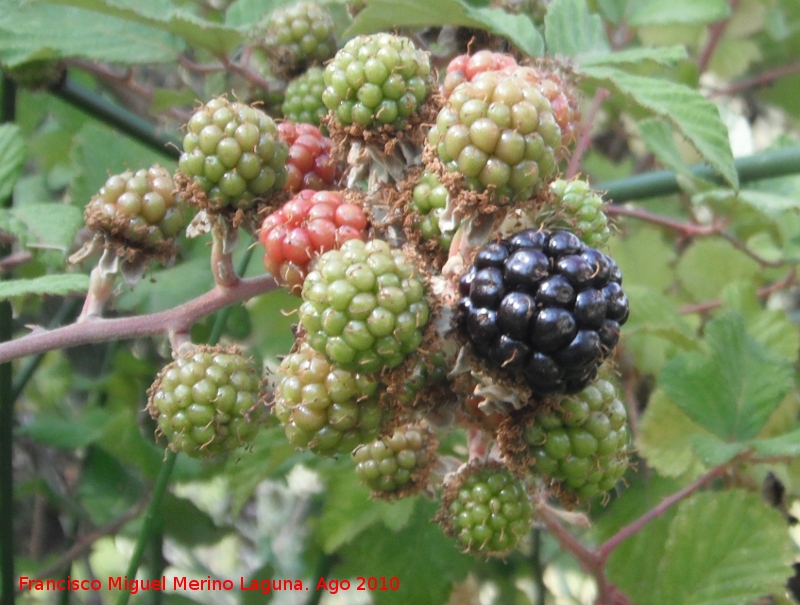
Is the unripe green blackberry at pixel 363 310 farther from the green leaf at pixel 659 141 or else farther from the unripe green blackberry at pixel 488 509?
the green leaf at pixel 659 141

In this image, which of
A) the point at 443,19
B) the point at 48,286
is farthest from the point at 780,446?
the point at 48,286

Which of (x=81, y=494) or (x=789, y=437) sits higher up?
(x=789, y=437)

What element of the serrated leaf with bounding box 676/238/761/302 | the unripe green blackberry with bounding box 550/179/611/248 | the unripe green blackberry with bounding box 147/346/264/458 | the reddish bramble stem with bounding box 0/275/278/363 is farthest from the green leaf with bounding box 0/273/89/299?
the serrated leaf with bounding box 676/238/761/302

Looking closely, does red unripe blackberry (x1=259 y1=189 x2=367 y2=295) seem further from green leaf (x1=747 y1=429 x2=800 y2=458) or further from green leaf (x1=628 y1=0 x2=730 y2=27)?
green leaf (x1=628 y1=0 x2=730 y2=27)

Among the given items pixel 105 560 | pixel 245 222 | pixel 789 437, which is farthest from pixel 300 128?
pixel 105 560

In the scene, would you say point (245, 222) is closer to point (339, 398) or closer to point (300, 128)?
point (300, 128)

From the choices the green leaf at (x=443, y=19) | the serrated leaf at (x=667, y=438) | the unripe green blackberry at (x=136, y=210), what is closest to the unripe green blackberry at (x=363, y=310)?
the unripe green blackberry at (x=136, y=210)

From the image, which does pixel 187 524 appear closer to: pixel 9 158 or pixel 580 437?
pixel 9 158
